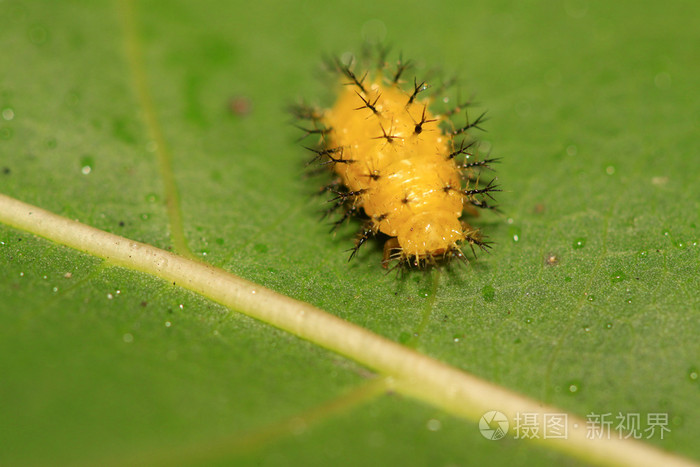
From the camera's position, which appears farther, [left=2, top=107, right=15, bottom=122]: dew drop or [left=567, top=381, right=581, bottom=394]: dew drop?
[left=2, top=107, right=15, bottom=122]: dew drop

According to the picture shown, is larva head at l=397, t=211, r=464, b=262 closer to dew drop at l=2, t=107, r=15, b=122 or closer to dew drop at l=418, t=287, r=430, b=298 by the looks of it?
dew drop at l=418, t=287, r=430, b=298

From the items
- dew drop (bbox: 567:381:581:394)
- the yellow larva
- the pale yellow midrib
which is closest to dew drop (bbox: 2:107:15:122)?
the pale yellow midrib

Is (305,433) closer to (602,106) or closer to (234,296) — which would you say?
(234,296)

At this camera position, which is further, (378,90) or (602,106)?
(602,106)

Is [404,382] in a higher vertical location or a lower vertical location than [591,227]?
lower

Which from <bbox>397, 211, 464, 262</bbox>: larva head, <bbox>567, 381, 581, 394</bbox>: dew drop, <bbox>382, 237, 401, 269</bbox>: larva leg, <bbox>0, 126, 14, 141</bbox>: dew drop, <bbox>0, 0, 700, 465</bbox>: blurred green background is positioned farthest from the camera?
<bbox>0, 126, 14, 141</bbox>: dew drop

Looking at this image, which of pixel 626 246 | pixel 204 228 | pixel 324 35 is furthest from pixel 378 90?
pixel 626 246

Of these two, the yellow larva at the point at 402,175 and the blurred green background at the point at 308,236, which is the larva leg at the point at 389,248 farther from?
the blurred green background at the point at 308,236
